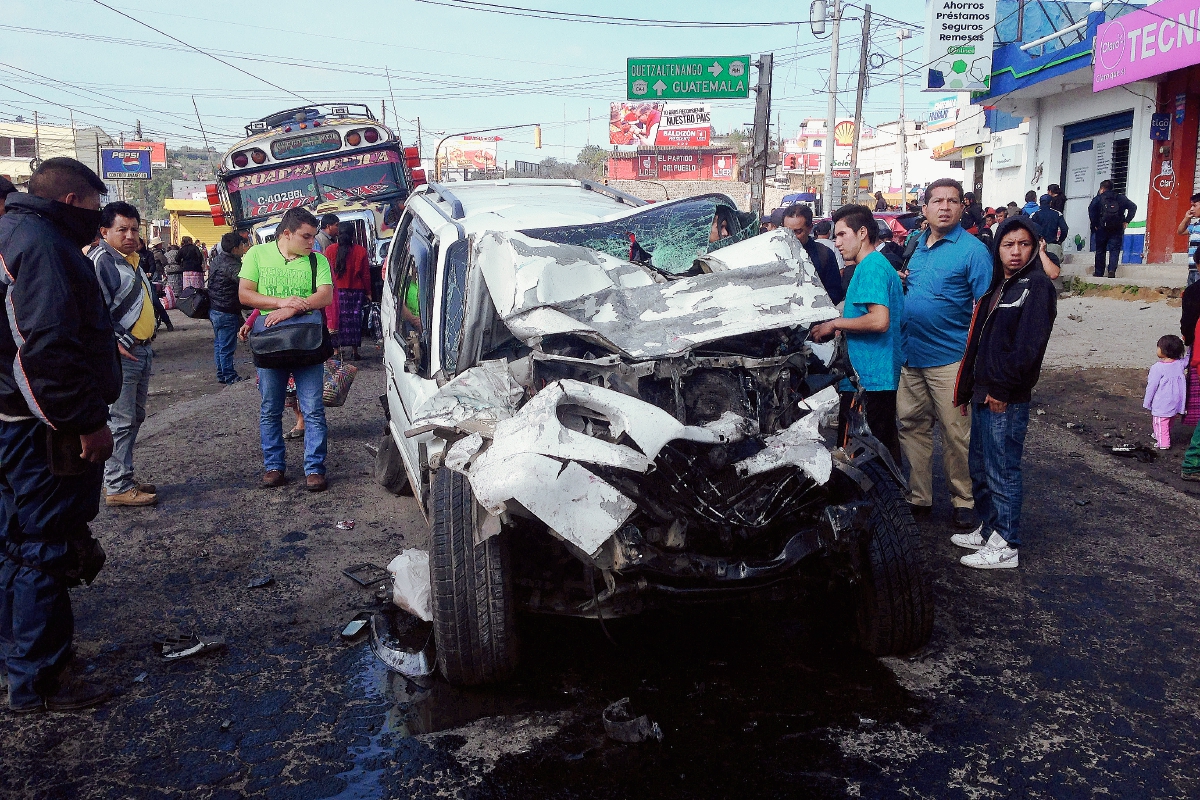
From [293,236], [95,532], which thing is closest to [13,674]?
[95,532]

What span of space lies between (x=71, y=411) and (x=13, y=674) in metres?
1.04

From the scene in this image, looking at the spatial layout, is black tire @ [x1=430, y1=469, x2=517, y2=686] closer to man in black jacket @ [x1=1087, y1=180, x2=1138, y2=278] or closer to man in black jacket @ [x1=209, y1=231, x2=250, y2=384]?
man in black jacket @ [x1=209, y1=231, x2=250, y2=384]

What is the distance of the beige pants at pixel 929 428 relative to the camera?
4961mm

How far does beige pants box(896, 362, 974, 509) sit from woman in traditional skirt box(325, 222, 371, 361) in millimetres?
6989

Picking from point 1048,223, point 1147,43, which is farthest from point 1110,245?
point 1147,43

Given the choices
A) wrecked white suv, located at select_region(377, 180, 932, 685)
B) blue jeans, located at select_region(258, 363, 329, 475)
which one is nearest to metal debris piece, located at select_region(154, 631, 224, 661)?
wrecked white suv, located at select_region(377, 180, 932, 685)

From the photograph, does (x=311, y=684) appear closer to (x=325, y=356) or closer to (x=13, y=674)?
(x=13, y=674)

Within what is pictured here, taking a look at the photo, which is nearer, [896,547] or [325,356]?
[896,547]

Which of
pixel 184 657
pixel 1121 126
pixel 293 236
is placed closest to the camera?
pixel 184 657

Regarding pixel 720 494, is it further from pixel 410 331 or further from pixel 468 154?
pixel 468 154

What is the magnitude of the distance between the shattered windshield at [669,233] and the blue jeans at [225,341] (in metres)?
7.22

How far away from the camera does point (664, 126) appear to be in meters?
68.2

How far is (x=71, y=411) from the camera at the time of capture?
310 cm

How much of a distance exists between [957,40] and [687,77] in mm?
8167
